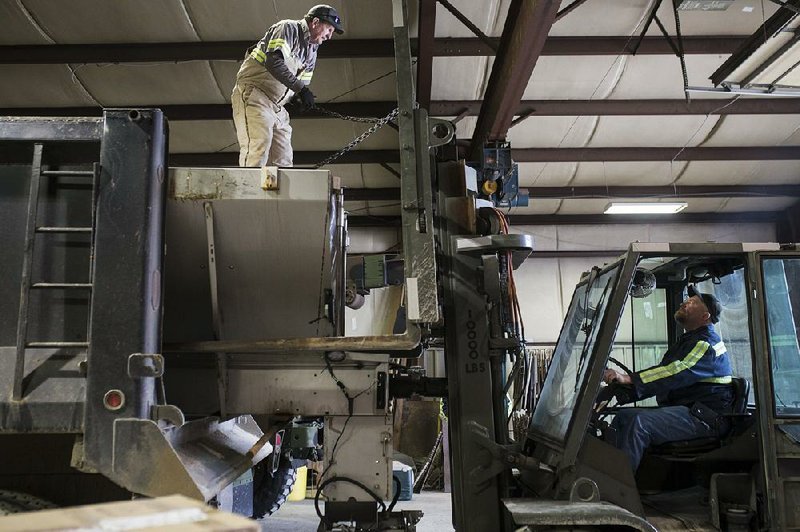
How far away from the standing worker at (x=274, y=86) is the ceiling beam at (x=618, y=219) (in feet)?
26.2

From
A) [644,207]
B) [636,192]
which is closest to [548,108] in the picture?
[644,207]

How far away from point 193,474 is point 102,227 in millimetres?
1230

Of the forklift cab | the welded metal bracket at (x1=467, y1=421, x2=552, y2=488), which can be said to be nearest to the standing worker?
the welded metal bracket at (x1=467, y1=421, x2=552, y2=488)

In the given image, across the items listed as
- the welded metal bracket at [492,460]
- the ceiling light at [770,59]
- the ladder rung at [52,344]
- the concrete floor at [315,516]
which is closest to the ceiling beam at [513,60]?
the ceiling light at [770,59]

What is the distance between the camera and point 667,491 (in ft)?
13.1

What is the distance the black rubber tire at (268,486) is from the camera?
5.95 metres

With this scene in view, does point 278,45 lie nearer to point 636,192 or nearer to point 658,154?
point 658,154

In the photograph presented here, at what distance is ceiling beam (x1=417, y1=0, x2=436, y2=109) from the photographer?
20.9 ft

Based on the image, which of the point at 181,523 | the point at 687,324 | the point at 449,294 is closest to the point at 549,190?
the point at 687,324

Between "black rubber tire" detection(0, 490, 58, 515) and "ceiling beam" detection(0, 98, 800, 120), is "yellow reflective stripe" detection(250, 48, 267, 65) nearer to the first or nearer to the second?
"black rubber tire" detection(0, 490, 58, 515)

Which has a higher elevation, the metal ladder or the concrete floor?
the metal ladder

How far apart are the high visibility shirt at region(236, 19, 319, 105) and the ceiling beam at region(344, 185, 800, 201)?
6.90 meters

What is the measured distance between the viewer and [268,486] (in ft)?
19.7

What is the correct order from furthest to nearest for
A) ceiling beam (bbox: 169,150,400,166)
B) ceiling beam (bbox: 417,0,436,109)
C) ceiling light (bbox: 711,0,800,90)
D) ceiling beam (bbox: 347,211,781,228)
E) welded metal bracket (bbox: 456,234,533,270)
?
ceiling beam (bbox: 347,211,781,228) < ceiling beam (bbox: 169,150,400,166) < ceiling beam (bbox: 417,0,436,109) < ceiling light (bbox: 711,0,800,90) < welded metal bracket (bbox: 456,234,533,270)
